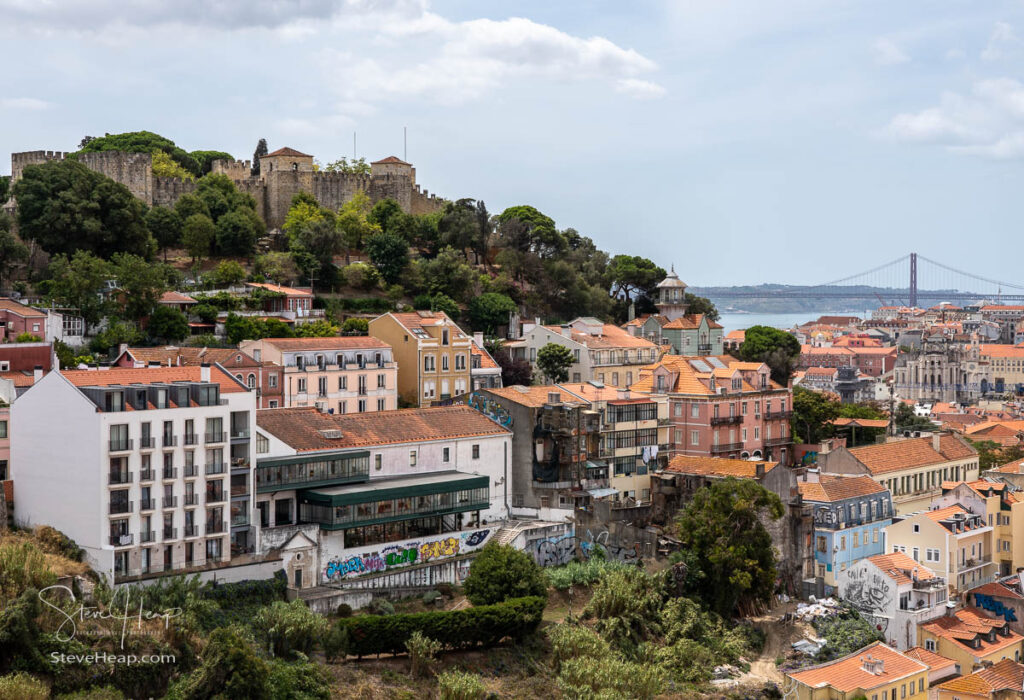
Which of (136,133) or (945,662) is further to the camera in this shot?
(136,133)

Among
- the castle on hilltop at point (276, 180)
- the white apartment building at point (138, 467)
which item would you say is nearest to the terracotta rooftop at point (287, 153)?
the castle on hilltop at point (276, 180)

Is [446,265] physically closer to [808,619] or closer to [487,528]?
[487,528]

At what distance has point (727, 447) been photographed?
5859 centimetres

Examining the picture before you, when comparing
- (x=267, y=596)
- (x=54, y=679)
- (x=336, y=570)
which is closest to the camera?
(x=54, y=679)

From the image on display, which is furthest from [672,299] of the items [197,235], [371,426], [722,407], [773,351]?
[371,426]

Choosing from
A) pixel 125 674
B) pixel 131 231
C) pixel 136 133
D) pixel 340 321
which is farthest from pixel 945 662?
pixel 136 133

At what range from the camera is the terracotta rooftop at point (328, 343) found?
54.3 meters

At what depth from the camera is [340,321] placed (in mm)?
68562

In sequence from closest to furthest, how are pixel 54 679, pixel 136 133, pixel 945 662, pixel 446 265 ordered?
pixel 54 679, pixel 945 662, pixel 446 265, pixel 136 133

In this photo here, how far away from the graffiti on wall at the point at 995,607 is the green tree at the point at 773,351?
26622 mm

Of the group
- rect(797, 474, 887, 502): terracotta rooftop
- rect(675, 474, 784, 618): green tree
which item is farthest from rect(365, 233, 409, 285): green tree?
rect(675, 474, 784, 618): green tree

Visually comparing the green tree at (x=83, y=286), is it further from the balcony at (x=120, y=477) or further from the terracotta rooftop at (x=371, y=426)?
the balcony at (x=120, y=477)

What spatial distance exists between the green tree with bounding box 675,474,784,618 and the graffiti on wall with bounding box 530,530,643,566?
2.52 metres

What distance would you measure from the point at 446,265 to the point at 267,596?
3780 cm
